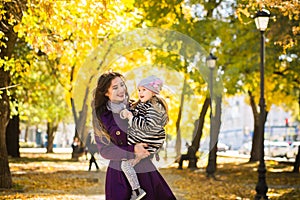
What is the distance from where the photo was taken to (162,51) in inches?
706

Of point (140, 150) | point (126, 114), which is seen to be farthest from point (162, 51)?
point (126, 114)

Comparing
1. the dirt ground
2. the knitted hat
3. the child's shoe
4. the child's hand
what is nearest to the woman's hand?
the child's hand

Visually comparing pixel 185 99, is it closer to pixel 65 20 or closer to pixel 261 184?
pixel 65 20

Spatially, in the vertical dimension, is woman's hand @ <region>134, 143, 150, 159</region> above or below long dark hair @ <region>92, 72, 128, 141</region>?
below

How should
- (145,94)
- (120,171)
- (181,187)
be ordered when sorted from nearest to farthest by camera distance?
(145,94)
(120,171)
(181,187)

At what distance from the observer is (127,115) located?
5289 millimetres

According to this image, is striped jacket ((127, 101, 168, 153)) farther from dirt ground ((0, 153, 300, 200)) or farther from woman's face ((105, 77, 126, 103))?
dirt ground ((0, 153, 300, 200))

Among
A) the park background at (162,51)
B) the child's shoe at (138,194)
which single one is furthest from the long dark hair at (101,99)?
the child's shoe at (138,194)

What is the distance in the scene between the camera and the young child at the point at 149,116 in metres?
5.26

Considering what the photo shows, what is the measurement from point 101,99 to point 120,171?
2.37 ft

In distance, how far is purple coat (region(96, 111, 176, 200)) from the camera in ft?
18.0

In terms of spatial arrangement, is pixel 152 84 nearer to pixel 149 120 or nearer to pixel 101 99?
pixel 149 120

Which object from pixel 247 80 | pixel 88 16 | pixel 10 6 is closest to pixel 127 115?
pixel 88 16

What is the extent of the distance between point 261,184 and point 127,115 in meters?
10.5
